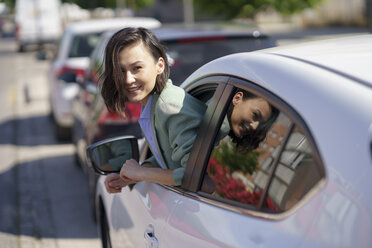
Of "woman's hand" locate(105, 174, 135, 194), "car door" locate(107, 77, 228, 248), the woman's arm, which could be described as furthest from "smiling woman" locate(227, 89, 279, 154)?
"woman's hand" locate(105, 174, 135, 194)

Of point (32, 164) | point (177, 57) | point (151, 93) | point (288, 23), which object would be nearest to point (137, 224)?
point (151, 93)

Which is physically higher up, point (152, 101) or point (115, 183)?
point (152, 101)

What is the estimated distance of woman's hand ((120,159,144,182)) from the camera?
257 cm

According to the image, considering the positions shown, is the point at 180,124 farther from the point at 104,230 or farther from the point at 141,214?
the point at 104,230

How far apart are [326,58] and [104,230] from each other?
2.27m

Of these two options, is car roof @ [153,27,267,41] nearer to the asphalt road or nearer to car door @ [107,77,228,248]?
the asphalt road

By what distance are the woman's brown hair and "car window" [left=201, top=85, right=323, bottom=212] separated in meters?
0.53

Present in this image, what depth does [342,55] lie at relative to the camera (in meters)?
1.96

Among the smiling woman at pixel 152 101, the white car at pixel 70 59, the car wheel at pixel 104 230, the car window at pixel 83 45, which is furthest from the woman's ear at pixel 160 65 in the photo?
the car window at pixel 83 45

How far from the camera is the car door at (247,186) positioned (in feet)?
5.38

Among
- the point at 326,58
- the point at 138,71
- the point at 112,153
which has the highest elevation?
the point at 326,58

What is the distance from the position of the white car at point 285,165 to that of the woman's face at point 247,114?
34 millimetres

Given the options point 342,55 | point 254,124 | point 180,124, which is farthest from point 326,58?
point 180,124

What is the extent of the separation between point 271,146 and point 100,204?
7.14 feet
